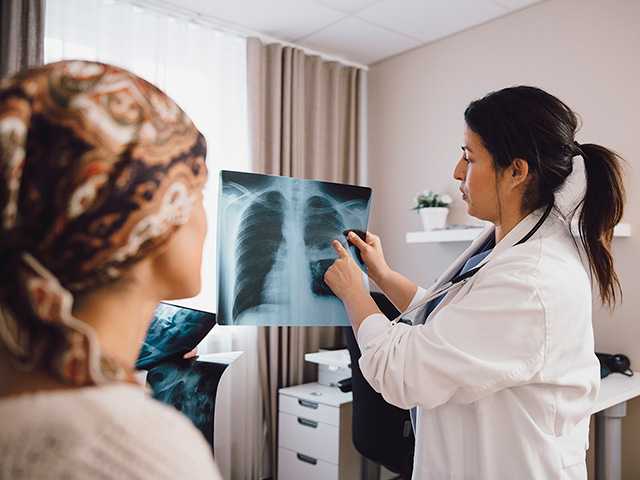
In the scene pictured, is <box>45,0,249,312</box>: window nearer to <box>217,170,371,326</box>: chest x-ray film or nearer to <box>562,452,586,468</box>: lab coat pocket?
<box>217,170,371,326</box>: chest x-ray film

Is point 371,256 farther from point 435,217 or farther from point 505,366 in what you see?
point 435,217

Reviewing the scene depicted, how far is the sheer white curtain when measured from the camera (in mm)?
2350

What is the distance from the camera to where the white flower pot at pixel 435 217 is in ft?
9.14

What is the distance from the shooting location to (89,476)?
15.5 inches

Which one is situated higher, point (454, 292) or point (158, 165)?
point (158, 165)

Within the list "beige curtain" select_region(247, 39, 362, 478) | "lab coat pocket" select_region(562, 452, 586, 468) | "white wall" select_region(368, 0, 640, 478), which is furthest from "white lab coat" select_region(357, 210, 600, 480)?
"beige curtain" select_region(247, 39, 362, 478)

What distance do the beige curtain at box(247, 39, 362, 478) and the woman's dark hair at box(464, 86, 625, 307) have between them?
1749 mm

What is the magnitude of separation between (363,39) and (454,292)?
2.10m

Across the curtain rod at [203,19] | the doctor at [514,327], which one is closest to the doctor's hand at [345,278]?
the doctor at [514,327]

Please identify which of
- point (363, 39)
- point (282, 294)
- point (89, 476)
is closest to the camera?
point (89, 476)

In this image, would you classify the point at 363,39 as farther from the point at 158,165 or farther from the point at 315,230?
the point at 158,165

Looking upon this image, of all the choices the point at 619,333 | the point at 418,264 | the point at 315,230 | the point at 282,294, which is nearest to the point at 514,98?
the point at 315,230

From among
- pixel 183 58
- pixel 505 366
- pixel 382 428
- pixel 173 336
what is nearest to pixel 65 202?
pixel 505 366

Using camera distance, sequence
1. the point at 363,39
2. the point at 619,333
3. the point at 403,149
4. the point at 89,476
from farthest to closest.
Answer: the point at 403,149, the point at 363,39, the point at 619,333, the point at 89,476
